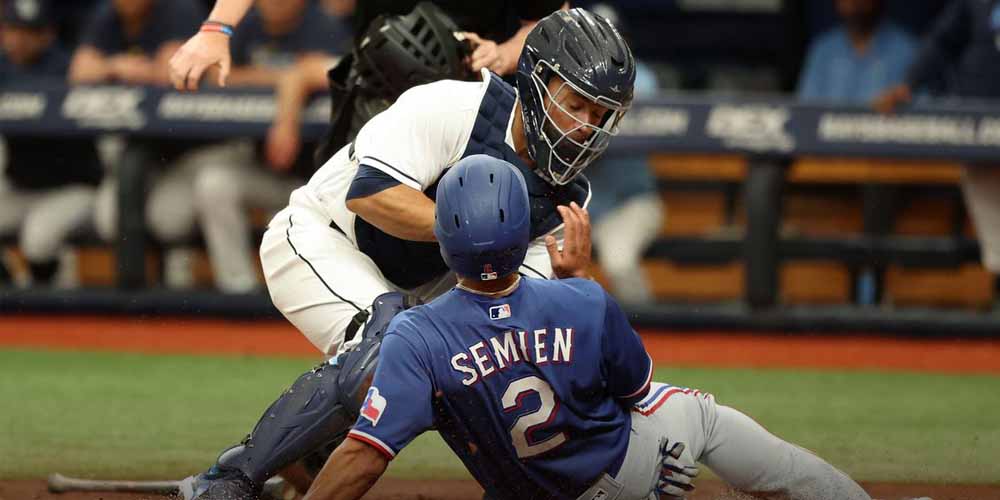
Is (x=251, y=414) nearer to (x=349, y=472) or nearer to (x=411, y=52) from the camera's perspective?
(x=411, y=52)

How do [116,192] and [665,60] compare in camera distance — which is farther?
[665,60]

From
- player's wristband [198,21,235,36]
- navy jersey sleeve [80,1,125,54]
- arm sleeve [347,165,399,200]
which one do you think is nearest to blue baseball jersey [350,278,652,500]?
arm sleeve [347,165,399,200]

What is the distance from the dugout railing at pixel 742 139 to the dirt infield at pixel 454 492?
348 cm

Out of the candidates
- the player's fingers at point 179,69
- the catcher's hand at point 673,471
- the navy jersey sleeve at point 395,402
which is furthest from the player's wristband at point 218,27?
the catcher's hand at point 673,471

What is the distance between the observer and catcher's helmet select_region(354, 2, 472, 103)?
12.9 ft

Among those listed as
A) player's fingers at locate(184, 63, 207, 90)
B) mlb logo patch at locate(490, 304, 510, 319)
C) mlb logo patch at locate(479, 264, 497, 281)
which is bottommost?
mlb logo patch at locate(490, 304, 510, 319)

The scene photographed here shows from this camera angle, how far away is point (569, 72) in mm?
3285

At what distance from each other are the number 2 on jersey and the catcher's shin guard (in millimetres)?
355

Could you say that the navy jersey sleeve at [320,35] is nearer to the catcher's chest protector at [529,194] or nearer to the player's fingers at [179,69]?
the player's fingers at [179,69]

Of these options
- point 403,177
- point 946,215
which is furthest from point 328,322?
point 946,215

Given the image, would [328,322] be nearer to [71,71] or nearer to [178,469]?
[178,469]

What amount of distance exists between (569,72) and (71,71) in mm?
6180

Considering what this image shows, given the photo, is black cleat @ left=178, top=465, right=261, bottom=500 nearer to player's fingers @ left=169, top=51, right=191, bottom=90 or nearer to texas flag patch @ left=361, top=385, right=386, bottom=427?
texas flag patch @ left=361, top=385, right=386, bottom=427

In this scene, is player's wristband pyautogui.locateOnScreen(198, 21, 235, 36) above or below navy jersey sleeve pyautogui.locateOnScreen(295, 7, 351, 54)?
above
